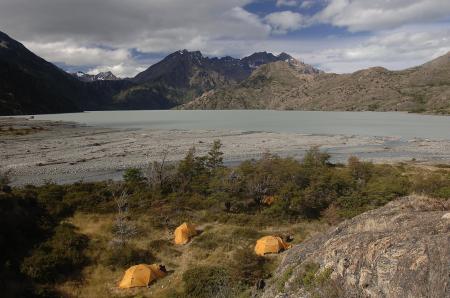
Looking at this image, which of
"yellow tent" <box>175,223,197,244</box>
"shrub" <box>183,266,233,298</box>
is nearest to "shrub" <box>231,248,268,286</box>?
"shrub" <box>183,266,233,298</box>

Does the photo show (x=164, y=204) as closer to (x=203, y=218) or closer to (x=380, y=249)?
(x=203, y=218)

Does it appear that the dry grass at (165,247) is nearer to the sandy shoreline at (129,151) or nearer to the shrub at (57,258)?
the shrub at (57,258)

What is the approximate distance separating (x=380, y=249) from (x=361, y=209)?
24.8 meters

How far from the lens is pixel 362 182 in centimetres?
4225

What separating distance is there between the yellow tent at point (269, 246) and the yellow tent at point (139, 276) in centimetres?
727

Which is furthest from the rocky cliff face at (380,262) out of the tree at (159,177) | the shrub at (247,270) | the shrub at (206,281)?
the tree at (159,177)

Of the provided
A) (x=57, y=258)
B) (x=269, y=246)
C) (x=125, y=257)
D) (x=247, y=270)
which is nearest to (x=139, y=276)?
(x=125, y=257)

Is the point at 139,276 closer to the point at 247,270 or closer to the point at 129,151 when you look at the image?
the point at 247,270

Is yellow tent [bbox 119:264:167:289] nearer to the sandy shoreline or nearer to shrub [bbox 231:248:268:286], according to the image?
shrub [bbox 231:248:268:286]

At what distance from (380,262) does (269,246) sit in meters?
17.7

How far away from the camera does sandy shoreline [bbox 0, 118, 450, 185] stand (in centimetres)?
6253

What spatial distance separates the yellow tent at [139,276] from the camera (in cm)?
2428

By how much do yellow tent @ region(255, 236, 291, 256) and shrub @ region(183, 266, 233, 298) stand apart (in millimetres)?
4257

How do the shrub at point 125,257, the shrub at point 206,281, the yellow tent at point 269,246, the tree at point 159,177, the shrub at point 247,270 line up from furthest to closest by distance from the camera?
the tree at point 159,177, the yellow tent at point 269,246, the shrub at point 125,257, the shrub at point 247,270, the shrub at point 206,281
